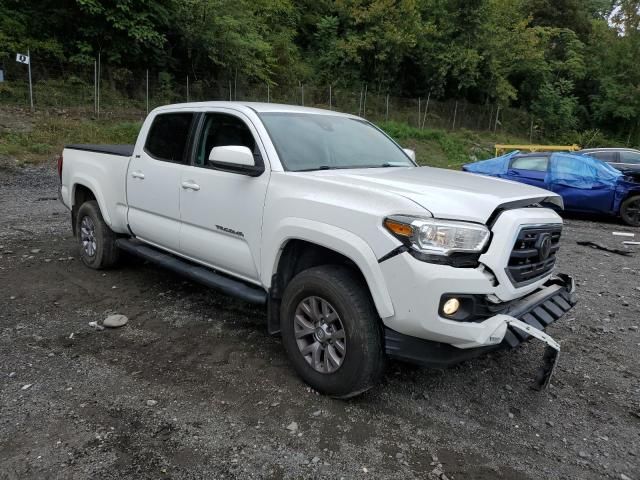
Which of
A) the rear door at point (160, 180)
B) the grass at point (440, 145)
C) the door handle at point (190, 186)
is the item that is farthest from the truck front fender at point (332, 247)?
the grass at point (440, 145)

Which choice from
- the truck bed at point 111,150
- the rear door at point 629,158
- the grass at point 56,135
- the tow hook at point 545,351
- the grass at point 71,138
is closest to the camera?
the tow hook at point 545,351

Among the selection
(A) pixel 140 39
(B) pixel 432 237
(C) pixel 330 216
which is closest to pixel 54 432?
(C) pixel 330 216

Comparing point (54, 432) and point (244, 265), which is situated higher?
point (244, 265)

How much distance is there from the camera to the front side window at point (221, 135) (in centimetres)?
397

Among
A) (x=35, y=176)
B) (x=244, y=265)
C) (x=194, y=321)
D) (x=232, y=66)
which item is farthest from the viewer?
(x=232, y=66)

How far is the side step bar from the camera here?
12.3 feet

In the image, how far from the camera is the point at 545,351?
330 centimetres

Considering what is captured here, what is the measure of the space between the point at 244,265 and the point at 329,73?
26.8 meters

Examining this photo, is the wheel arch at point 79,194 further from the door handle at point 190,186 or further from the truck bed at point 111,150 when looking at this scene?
the door handle at point 190,186

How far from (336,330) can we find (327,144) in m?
1.60

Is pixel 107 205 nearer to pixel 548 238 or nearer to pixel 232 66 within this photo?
pixel 548 238

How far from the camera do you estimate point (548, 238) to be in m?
→ 3.30

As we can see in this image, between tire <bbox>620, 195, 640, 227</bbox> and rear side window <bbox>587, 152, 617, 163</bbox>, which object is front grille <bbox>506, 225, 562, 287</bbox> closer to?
tire <bbox>620, 195, 640, 227</bbox>

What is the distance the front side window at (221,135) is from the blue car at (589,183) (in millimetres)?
8796
